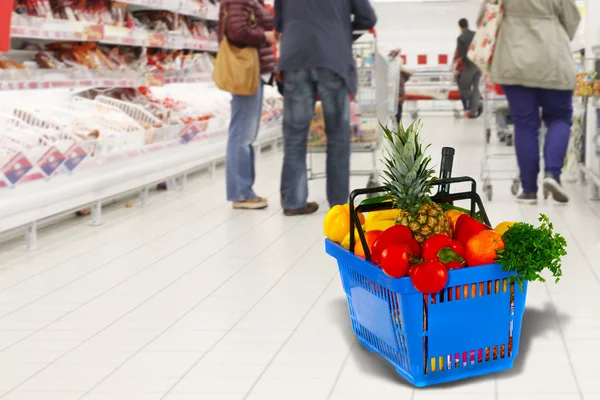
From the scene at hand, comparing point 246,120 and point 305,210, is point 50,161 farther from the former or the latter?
point 305,210

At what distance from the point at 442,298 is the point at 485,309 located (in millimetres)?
145

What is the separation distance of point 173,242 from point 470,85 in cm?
1060

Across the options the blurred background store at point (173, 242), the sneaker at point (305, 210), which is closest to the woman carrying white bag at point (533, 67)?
the blurred background store at point (173, 242)

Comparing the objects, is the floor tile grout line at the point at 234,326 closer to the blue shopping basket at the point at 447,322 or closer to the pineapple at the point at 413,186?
the blue shopping basket at the point at 447,322

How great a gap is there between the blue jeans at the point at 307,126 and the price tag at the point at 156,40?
6.72ft

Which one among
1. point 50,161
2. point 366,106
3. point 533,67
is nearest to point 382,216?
point 50,161

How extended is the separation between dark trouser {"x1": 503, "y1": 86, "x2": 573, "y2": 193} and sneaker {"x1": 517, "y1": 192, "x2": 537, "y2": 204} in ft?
0.09

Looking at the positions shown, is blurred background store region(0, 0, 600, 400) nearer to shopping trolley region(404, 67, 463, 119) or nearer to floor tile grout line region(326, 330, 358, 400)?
floor tile grout line region(326, 330, 358, 400)

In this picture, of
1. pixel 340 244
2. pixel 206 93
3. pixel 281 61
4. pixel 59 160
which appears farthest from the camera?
pixel 206 93

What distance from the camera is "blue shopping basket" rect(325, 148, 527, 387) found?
2533 millimetres

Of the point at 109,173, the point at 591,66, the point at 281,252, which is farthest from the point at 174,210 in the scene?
the point at 591,66

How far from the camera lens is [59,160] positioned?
5102 millimetres

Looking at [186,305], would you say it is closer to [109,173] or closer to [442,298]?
[442,298]

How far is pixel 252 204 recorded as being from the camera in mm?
5945
